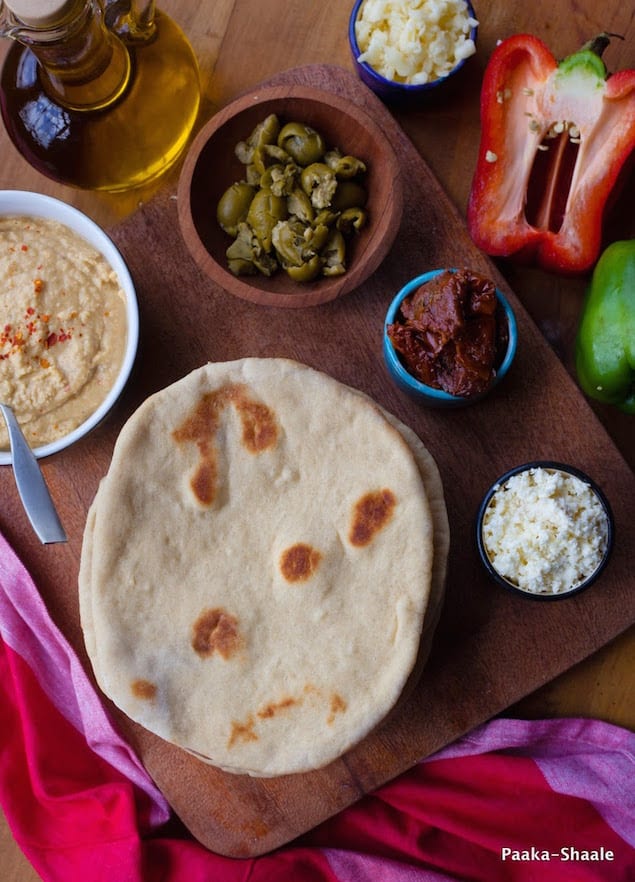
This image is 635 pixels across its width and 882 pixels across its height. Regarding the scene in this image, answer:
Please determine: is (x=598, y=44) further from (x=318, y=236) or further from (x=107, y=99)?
(x=107, y=99)

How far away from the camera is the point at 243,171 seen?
8.32 feet

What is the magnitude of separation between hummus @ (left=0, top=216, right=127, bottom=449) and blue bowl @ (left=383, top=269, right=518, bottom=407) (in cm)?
73

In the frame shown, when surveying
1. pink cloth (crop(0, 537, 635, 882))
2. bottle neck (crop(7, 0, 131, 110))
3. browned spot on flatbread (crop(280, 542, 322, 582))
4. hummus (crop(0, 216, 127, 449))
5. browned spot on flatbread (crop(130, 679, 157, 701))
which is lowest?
pink cloth (crop(0, 537, 635, 882))

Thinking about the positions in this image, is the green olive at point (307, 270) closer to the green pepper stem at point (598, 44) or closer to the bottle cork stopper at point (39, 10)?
the bottle cork stopper at point (39, 10)

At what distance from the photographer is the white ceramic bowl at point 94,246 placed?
7.37ft

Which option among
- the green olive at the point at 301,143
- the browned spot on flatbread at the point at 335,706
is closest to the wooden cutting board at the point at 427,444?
the green olive at the point at 301,143

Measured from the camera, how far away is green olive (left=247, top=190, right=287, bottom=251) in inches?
94.3

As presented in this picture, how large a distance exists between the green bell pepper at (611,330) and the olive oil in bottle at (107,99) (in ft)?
4.25

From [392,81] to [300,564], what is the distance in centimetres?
140

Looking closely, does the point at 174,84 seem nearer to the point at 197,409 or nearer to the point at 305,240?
the point at 305,240

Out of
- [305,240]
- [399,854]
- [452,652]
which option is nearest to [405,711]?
[452,652]

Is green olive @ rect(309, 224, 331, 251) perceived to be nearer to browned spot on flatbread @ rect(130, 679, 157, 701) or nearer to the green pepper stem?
the green pepper stem

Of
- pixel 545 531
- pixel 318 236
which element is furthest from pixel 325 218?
pixel 545 531

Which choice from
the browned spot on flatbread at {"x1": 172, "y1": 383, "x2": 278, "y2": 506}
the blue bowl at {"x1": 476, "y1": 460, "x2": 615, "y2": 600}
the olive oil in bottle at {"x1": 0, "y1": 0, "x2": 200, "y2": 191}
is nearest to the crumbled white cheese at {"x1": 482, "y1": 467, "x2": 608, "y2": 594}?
the blue bowl at {"x1": 476, "y1": 460, "x2": 615, "y2": 600}
